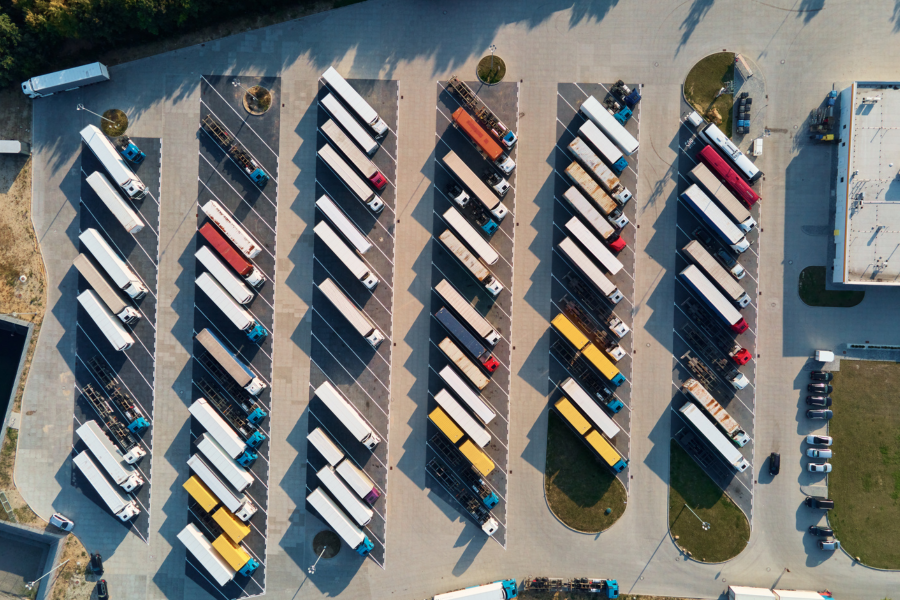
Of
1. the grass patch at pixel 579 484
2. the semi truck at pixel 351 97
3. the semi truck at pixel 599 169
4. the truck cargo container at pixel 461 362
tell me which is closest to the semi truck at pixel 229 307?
the truck cargo container at pixel 461 362

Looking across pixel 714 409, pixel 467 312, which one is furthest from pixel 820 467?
pixel 467 312

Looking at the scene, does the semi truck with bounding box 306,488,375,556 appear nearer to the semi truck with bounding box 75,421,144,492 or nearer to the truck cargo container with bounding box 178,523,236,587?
the truck cargo container with bounding box 178,523,236,587

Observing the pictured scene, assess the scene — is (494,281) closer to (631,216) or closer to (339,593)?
(631,216)

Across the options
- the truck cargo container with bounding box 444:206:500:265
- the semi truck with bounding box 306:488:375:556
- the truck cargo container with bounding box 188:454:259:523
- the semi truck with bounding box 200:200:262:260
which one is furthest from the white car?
the semi truck with bounding box 200:200:262:260

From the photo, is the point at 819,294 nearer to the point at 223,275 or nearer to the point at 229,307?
the point at 229,307

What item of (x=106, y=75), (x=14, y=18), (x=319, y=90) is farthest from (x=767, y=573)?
(x=14, y=18)

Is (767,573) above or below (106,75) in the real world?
below
